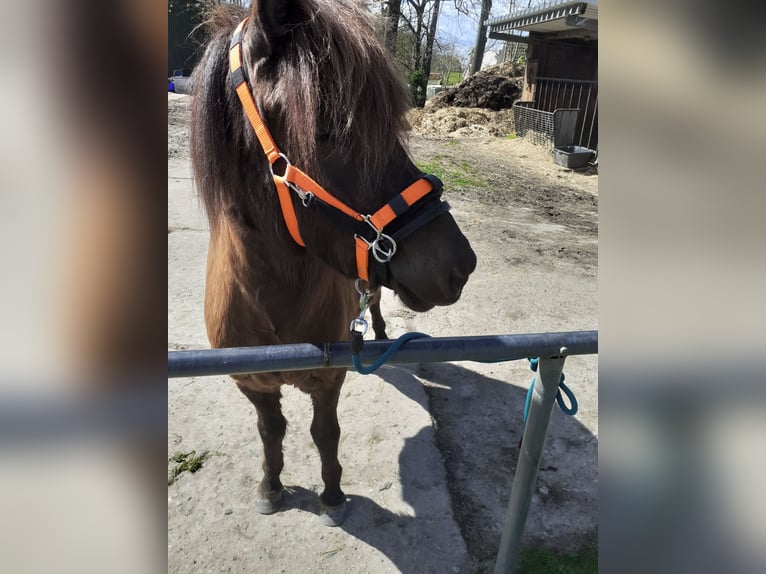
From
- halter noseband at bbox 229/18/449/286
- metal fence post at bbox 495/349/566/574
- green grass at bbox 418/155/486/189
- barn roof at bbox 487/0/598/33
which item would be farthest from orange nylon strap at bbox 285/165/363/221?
barn roof at bbox 487/0/598/33

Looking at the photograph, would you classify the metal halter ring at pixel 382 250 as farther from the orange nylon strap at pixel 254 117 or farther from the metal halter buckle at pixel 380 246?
the orange nylon strap at pixel 254 117

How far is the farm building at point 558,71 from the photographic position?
10623 mm

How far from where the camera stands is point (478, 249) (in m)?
5.58

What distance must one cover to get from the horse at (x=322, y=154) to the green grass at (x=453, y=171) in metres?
6.82

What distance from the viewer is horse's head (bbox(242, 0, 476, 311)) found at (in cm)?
131

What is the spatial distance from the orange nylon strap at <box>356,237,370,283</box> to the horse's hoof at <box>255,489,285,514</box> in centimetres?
153

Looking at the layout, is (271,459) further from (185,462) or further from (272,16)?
(272,16)

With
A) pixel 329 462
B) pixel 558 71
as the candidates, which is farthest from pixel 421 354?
pixel 558 71

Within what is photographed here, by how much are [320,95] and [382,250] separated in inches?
18.0

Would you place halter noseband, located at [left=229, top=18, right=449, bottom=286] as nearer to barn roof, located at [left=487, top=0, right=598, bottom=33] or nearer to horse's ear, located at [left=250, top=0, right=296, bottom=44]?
horse's ear, located at [left=250, top=0, right=296, bottom=44]

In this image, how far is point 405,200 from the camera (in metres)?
1.33

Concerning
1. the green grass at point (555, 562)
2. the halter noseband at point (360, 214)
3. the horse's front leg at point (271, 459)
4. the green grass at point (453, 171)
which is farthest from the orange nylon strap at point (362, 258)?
the green grass at point (453, 171)
